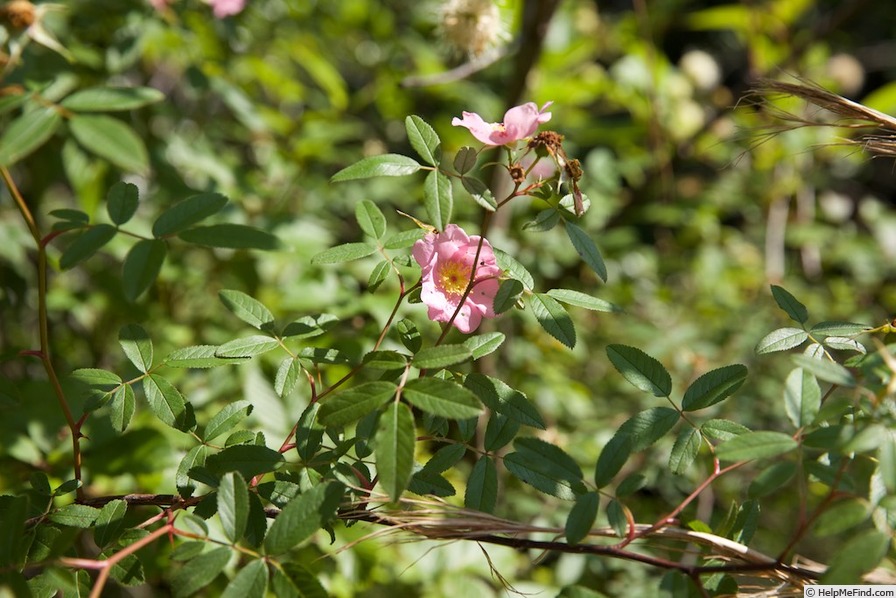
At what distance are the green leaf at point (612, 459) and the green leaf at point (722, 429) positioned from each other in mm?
100

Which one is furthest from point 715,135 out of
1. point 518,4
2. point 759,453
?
point 759,453

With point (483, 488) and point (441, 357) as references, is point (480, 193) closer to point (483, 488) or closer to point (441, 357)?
point (441, 357)

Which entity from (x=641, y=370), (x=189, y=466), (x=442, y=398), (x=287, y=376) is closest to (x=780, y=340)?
(x=641, y=370)

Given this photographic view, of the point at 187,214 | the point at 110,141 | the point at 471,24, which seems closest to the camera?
the point at 187,214

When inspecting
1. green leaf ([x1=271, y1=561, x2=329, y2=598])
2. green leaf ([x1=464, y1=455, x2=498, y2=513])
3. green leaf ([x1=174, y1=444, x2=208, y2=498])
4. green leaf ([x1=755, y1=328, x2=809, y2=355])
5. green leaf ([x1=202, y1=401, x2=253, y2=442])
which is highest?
green leaf ([x1=755, y1=328, x2=809, y2=355])

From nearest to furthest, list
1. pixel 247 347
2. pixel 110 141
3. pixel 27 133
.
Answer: pixel 247 347 < pixel 27 133 < pixel 110 141

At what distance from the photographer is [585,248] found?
67 centimetres

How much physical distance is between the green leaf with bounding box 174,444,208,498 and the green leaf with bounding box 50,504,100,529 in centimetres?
8

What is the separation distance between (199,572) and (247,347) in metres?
0.22

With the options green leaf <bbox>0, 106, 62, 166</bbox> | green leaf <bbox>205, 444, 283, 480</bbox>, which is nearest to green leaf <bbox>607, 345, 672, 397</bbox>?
green leaf <bbox>205, 444, 283, 480</bbox>

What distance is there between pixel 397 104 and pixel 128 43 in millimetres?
665

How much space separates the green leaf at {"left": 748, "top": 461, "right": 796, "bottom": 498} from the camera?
1.87 ft

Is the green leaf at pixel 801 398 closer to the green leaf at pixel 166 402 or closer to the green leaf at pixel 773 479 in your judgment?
the green leaf at pixel 773 479

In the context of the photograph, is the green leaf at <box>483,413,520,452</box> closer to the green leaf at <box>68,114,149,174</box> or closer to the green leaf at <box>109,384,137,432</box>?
the green leaf at <box>109,384,137,432</box>
